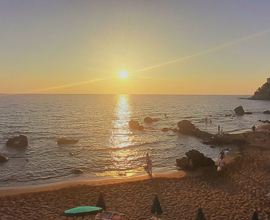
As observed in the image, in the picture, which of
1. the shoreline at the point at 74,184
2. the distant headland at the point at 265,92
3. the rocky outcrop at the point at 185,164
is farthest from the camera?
the distant headland at the point at 265,92

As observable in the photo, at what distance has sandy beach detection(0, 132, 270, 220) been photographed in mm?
13703

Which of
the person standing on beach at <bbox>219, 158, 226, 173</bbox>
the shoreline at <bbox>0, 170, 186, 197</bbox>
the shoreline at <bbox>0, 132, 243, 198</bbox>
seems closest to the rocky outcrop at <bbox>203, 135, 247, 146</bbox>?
the person standing on beach at <bbox>219, 158, 226, 173</bbox>

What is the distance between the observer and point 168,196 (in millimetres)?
16359

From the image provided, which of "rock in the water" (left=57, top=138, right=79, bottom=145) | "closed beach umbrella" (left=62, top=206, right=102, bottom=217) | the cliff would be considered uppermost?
the cliff

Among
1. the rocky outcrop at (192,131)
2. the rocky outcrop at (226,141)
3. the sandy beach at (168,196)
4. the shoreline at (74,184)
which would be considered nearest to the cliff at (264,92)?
the rocky outcrop at (192,131)

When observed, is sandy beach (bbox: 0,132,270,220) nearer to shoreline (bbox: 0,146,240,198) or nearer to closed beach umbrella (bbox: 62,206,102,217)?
shoreline (bbox: 0,146,240,198)

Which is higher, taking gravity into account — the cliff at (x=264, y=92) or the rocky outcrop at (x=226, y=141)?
the cliff at (x=264, y=92)

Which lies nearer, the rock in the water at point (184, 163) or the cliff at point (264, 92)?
the rock in the water at point (184, 163)

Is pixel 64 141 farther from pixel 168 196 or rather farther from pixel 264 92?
pixel 264 92

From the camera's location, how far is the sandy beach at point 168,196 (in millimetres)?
13703

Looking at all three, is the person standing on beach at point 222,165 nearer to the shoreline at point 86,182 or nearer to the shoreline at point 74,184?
→ the shoreline at point 86,182

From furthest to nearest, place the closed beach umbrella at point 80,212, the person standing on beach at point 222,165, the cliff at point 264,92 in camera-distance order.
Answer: the cliff at point 264,92 < the person standing on beach at point 222,165 < the closed beach umbrella at point 80,212

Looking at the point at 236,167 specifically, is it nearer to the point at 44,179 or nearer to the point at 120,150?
the point at 120,150

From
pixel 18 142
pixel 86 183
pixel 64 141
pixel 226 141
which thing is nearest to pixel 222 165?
pixel 86 183
